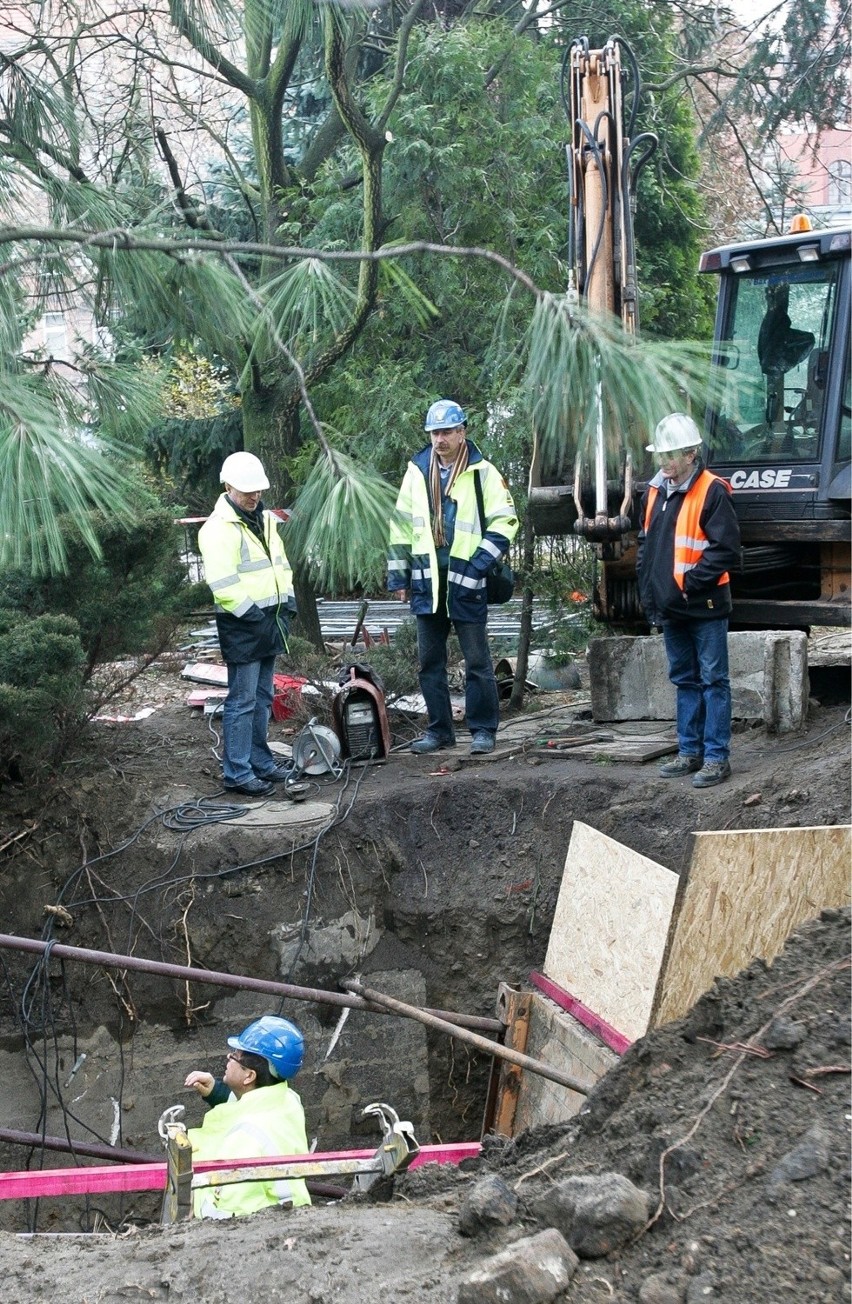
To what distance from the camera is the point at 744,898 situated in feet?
12.5

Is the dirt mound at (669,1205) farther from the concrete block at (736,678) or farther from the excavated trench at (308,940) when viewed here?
the concrete block at (736,678)

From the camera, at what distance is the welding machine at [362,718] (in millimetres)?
7730

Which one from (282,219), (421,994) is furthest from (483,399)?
(421,994)

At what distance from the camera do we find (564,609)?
9422 mm

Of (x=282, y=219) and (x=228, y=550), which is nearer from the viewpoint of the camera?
(x=228, y=550)

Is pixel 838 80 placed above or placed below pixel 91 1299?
above

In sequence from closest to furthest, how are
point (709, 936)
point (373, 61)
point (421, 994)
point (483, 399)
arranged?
point (709, 936), point (421, 994), point (483, 399), point (373, 61)

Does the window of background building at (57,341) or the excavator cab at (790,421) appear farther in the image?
the excavator cab at (790,421)

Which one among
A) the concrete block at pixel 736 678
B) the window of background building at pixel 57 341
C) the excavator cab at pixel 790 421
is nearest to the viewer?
the window of background building at pixel 57 341

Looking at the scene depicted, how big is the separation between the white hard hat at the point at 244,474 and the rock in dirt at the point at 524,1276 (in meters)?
5.01

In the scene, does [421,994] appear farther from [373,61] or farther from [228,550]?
[373,61]

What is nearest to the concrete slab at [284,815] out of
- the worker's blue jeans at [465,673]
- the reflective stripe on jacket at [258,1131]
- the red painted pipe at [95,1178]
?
the worker's blue jeans at [465,673]

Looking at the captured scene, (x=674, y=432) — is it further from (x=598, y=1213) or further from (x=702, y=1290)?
(x=702, y=1290)

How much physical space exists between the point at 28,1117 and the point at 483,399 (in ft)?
18.4
